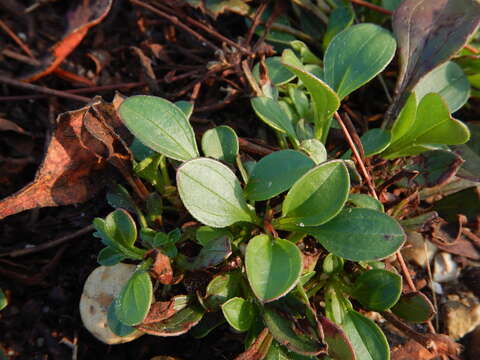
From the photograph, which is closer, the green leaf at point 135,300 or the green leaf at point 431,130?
the green leaf at point 135,300

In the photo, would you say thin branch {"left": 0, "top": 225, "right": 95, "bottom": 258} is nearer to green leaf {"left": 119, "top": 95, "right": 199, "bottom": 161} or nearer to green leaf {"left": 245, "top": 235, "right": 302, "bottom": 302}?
green leaf {"left": 119, "top": 95, "right": 199, "bottom": 161}

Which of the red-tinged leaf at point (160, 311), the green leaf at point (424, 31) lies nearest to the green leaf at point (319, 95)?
the green leaf at point (424, 31)

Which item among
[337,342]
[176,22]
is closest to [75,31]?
[176,22]

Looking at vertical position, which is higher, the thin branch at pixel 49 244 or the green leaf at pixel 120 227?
the green leaf at pixel 120 227

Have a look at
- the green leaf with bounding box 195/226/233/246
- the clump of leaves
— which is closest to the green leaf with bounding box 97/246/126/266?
the clump of leaves

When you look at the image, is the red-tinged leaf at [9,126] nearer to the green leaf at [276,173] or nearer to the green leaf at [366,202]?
the green leaf at [276,173]

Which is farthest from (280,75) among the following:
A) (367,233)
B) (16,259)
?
(16,259)
